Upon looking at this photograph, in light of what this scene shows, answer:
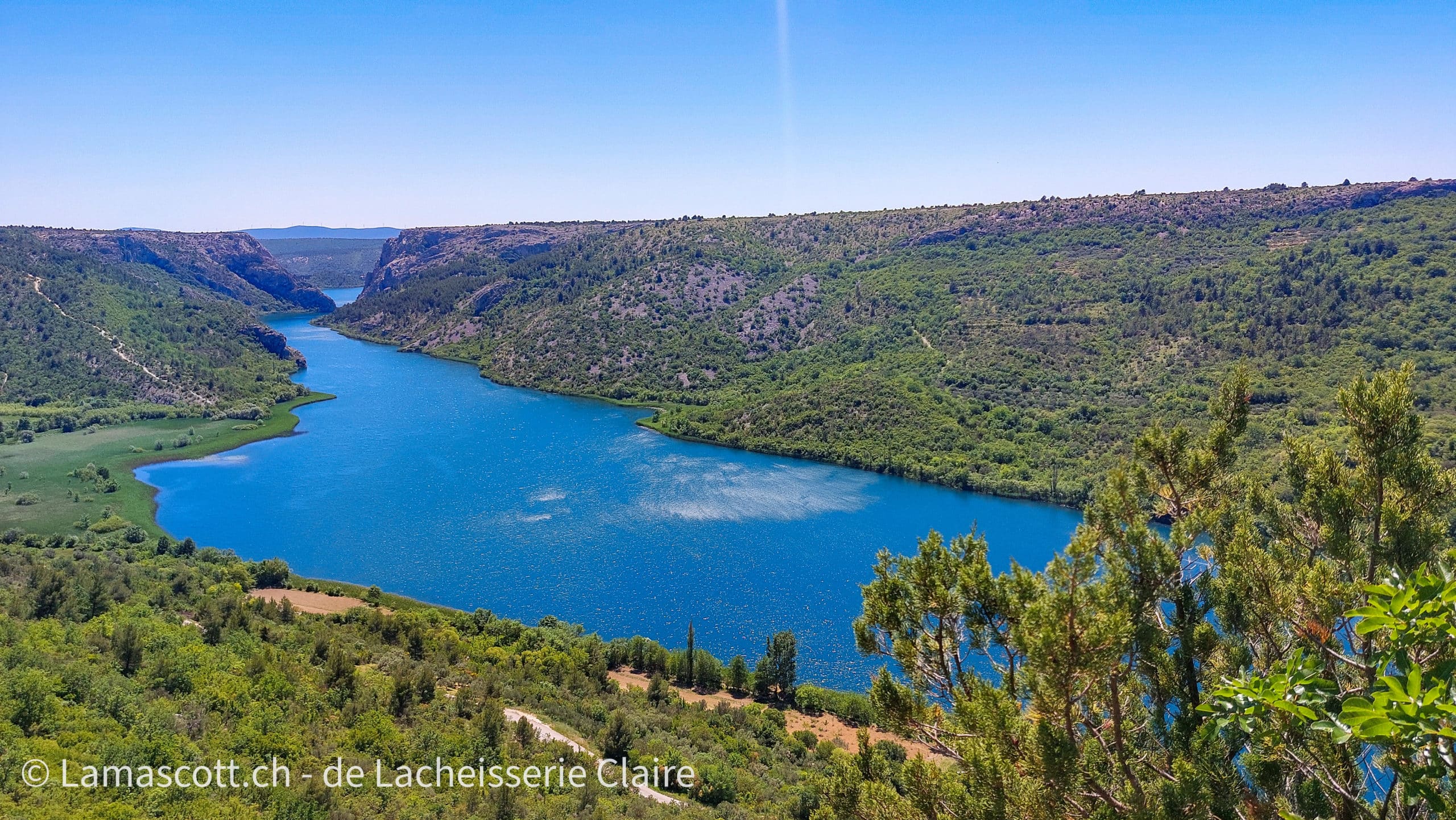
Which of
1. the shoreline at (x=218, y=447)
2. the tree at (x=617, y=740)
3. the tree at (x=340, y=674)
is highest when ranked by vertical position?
the tree at (x=340, y=674)

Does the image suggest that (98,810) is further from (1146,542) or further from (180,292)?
(180,292)

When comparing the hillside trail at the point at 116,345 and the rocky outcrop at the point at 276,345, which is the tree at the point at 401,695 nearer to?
the hillside trail at the point at 116,345

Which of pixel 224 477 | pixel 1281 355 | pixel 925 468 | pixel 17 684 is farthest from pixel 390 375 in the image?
pixel 1281 355

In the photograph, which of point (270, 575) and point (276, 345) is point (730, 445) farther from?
point (276, 345)

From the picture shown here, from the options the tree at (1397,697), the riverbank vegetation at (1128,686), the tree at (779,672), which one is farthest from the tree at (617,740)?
the tree at (1397,697)

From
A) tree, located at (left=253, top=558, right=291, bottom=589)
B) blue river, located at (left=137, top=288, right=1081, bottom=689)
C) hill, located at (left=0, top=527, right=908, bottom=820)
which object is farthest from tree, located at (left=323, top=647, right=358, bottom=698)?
tree, located at (left=253, top=558, right=291, bottom=589)

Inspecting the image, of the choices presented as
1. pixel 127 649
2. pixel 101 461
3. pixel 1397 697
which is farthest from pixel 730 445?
pixel 1397 697
